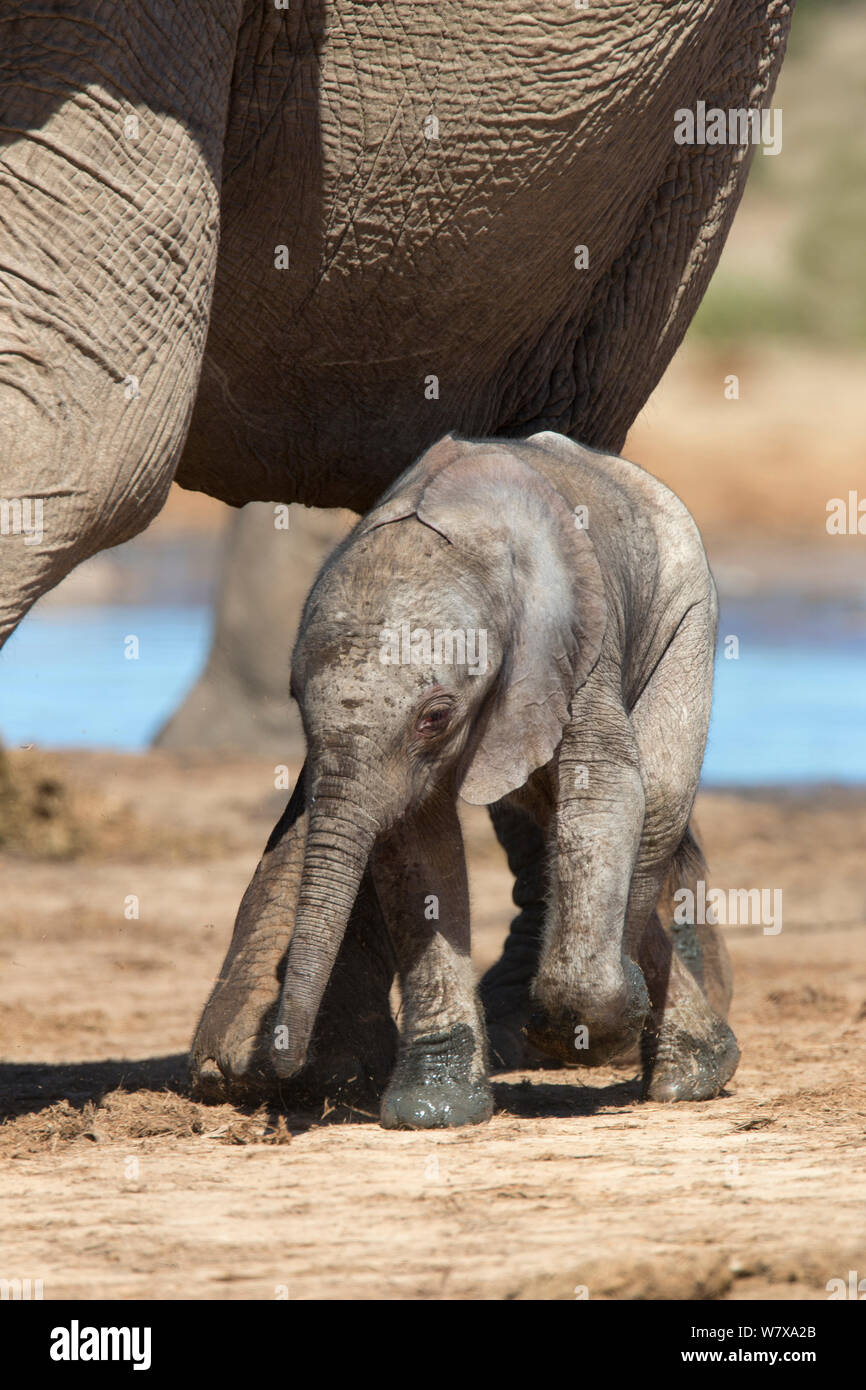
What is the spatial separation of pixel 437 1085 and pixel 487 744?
68 cm

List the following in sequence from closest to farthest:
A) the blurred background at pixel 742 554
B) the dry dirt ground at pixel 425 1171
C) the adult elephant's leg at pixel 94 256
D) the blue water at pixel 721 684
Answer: the dry dirt ground at pixel 425 1171, the adult elephant's leg at pixel 94 256, the blurred background at pixel 742 554, the blue water at pixel 721 684

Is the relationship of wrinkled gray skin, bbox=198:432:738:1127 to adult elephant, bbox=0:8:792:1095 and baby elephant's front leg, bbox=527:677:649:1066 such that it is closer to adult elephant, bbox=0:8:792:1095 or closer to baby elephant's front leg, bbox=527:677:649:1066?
baby elephant's front leg, bbox=527:677:649:1066

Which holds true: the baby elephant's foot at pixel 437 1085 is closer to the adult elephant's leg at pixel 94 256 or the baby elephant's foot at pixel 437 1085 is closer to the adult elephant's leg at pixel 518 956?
the adult elephant's leg at pixel 518 956

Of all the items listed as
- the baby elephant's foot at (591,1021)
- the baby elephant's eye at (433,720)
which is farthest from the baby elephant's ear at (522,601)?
the baby elephant's foot at (591,1021)

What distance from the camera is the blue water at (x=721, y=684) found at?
11617mm

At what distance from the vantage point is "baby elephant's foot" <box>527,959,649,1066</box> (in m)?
4.12

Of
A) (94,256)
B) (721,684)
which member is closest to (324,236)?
(94,256)

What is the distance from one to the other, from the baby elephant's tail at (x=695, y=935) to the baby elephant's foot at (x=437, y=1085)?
36.0 inches

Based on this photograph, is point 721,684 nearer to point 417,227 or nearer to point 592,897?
point 417,227

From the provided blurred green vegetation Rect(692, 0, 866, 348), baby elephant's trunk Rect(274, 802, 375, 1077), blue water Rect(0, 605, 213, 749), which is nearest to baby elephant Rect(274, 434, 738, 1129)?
baby elephant's trunk Rect(274, 802, 375, 1077)

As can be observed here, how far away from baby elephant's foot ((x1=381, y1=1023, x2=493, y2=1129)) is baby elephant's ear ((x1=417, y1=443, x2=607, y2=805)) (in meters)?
0.50

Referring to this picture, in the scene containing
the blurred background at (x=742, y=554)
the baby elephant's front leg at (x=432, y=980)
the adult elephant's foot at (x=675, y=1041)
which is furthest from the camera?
the blurred background at (x=742, y=554)

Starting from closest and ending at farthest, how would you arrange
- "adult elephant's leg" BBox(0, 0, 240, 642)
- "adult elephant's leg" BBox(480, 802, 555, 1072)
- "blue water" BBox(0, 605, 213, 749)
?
1. "adult elephant's leg" BBox(0, 0, 240, 642)
2. "adult elephant's leg" BBox(480, 802, 555, 1072)
3. "blue water" BBox(0, 605, 213, 749)

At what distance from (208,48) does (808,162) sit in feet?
119
